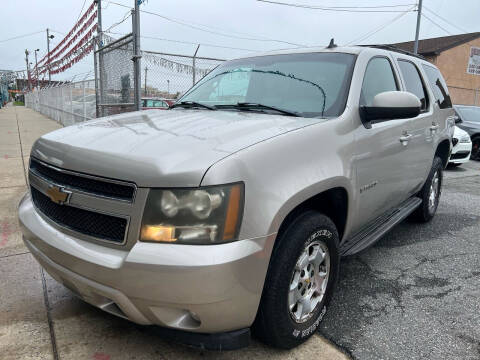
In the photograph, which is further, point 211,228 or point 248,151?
point 248,151

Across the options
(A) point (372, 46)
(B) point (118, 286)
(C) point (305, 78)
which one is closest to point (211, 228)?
(B) point (118, 286)

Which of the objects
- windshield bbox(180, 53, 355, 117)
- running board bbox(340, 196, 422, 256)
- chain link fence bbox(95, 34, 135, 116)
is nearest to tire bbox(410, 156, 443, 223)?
running board bbox(340, 196, 422, 256)

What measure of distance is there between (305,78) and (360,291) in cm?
168

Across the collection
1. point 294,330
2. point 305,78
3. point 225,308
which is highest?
point 305,78

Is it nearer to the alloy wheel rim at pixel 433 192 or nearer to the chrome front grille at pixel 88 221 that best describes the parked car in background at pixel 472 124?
the alloy wheel rim at pixel 433 192

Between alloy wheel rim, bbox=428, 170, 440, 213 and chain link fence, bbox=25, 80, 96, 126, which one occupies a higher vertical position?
chain link fence, bbox=25, 80, 96, 126

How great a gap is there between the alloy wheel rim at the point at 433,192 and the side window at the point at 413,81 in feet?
3.26

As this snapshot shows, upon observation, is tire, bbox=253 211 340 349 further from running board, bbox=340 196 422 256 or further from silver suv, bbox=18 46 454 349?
running board, bbox=340 196 422 256

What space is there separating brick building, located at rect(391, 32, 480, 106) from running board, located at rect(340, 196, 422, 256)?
1086 inches

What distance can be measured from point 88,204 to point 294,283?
1.16m

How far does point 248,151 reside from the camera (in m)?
1.90

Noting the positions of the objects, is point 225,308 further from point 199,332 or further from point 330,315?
point 330,315

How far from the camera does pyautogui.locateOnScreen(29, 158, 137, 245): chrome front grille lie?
6.03 ft

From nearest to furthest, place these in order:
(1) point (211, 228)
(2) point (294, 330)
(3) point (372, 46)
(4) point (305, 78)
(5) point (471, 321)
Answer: (1) point (211, 228) → (2) point (294, 330) → (5) point (471, 321) → (4) point (305, 78) → (3) point (372, 46)
